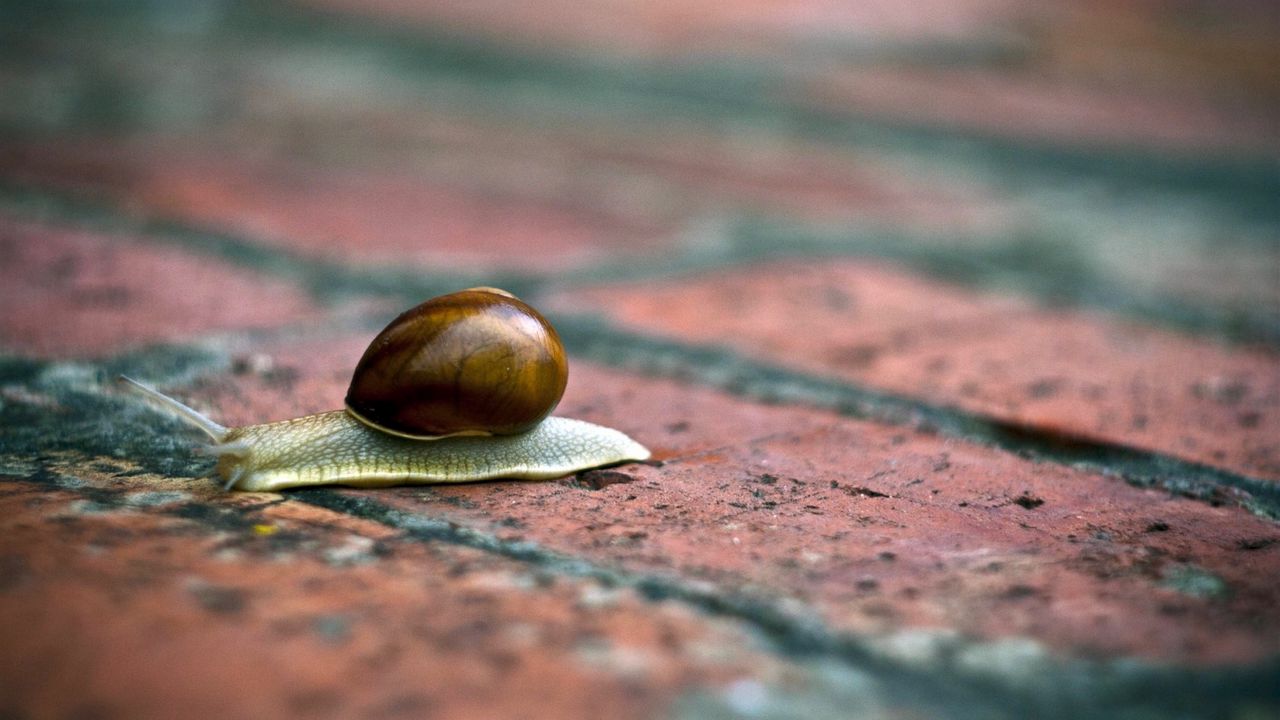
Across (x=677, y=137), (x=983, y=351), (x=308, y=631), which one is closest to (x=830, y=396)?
(x=983, y=351)

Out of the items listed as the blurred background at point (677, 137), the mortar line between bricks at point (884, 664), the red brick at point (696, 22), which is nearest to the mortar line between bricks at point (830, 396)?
the blurred background at point (677, 137)

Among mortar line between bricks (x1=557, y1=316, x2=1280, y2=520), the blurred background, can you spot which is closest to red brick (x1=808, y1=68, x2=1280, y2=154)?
the blurred background

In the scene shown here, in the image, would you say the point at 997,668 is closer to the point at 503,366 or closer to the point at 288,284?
the point at 503,366

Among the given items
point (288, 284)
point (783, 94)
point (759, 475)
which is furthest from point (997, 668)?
point (783, 94)

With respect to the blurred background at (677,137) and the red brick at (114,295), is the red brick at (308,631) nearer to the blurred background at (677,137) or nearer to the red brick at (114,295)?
the red brick at (114,295)

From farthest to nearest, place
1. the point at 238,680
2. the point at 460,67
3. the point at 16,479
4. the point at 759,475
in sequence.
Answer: the point at 460,67 → the point at 759,475 → the point at 16,479 → the point at 238,680
